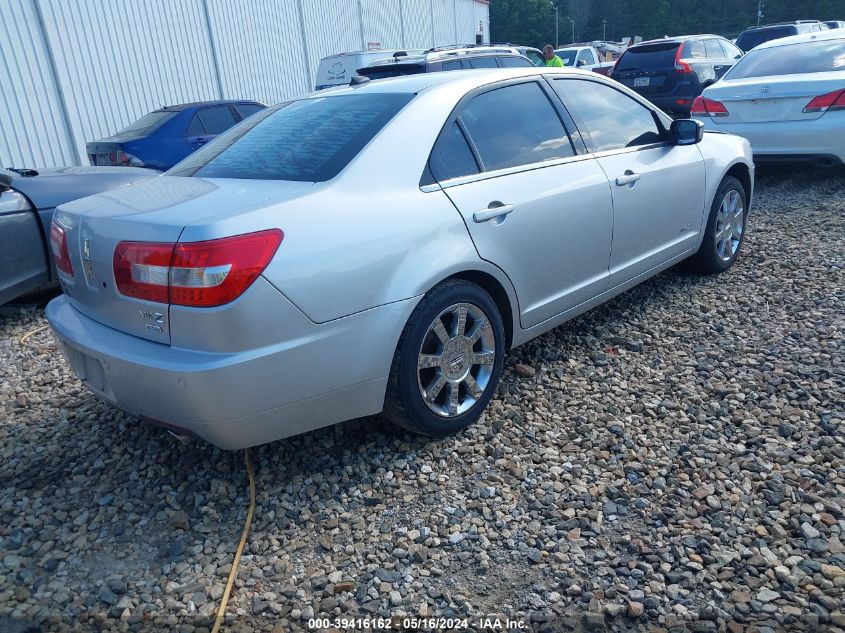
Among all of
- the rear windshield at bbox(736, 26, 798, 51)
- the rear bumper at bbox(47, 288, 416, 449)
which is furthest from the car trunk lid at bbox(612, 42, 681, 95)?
the rear bumper at bbox(47, 288, 416, 449)

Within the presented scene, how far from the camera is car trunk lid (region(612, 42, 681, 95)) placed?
12266mm

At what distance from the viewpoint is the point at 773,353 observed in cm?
380

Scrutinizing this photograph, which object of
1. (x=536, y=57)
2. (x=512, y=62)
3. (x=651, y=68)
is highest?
(x=512, y=62)

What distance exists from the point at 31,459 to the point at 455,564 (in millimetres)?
2135

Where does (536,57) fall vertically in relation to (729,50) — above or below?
above

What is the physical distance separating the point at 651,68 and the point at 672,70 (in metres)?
0.40

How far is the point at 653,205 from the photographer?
4137 mm

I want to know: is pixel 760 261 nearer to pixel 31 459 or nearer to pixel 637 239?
pixel 637 239

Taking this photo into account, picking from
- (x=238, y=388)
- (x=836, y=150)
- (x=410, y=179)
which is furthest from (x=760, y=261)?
(x=238, y=388)

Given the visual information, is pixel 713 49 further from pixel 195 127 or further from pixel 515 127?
pixel 515 127

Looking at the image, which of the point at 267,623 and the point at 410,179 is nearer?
the point at 267,623

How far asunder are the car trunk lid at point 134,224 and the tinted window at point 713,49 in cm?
1299

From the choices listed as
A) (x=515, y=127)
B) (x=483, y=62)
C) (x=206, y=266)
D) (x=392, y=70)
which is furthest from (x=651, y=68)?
(x=206, y=266)

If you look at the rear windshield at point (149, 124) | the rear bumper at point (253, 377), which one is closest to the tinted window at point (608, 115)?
the rear bumper at point (253, 377)
